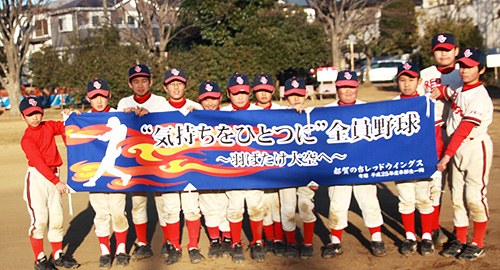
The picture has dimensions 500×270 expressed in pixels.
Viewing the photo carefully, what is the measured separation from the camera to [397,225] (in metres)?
6.14

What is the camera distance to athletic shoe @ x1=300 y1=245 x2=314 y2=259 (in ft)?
16.8

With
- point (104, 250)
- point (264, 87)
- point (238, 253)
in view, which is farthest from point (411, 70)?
point (104, 250)

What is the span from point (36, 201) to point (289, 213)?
2697 mm

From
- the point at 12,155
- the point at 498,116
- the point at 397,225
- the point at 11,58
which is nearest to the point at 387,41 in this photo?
the point at 498,116

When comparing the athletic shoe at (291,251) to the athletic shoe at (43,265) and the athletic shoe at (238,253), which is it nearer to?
the athletic shoe at (238,253)

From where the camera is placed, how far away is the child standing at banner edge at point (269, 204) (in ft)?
17.6

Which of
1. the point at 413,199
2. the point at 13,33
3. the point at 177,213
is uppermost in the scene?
the point at 13,33

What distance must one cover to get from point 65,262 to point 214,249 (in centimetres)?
159

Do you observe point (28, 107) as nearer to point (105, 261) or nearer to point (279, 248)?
point (105, 261)

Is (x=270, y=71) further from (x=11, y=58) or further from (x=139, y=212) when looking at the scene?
(x=139, y=212)

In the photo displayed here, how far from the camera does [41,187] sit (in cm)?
504

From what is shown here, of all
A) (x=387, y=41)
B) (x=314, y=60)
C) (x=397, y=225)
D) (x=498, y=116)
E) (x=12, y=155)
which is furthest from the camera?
(x=387, y=41)

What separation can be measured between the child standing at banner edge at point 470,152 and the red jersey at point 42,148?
13.5 ft

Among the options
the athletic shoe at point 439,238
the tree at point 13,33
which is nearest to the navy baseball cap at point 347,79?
the athletic shoe at point 439,238
